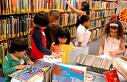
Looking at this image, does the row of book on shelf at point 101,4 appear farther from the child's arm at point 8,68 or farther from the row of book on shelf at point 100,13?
the child's arm at point 8,68

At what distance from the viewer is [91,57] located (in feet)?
5.67

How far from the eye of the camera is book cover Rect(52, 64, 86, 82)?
4.98 ft

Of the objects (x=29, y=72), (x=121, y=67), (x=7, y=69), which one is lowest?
(x=7, y=69)

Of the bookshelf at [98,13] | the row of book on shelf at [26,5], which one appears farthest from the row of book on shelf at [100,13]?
the row of book on shelf at [26,5]

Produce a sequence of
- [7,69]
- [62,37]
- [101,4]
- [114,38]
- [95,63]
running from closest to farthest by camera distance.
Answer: [95,63] → [7,69] → [62,37] → [114,38] → [101,4]

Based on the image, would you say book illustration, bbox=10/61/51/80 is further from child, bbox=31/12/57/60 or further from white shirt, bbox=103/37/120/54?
white shirt, bbox=103/37/120/54

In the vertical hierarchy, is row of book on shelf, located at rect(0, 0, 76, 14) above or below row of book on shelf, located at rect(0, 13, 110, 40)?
above

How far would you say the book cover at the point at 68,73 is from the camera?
152cm

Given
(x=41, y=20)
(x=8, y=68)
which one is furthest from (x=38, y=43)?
(x=8, y=68)

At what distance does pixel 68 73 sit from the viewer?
1562 millimetres

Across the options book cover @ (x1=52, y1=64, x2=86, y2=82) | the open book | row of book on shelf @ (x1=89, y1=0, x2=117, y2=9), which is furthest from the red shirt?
row of book on shelf @ (x1=89, y1=0, x2=117, y2=9)

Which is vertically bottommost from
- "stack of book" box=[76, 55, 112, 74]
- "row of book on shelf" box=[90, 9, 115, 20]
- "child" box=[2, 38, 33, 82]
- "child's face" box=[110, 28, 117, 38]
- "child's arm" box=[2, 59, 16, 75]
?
"child's arm" box=[2, 59, 16, 75]

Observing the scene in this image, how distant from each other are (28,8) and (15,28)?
44 centimetres

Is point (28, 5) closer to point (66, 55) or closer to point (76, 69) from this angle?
point (66, 55)
